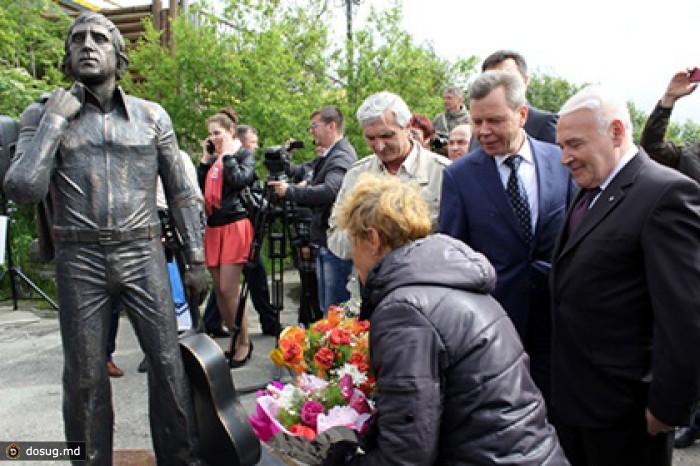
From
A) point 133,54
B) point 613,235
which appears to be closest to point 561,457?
point 613,235

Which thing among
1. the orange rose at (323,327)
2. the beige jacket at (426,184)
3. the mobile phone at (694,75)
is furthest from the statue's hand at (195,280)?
the mobile phone at (694,75)

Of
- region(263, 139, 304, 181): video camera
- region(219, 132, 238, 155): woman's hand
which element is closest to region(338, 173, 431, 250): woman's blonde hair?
region(263, 139, 304, 181): video camera

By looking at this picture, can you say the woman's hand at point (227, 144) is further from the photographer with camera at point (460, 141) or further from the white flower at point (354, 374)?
the white flower at point (354, 374)

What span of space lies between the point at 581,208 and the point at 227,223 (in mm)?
→ 3655

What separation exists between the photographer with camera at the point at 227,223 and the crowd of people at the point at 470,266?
1.98 meters

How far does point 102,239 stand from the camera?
279cm

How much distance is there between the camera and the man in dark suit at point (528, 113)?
123 inches

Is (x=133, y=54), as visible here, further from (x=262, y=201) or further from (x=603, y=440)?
(x=603, y=440)

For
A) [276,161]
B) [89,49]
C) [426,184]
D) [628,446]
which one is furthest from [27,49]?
[628,446]

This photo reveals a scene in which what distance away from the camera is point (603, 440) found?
2064 mm

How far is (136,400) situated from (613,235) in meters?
3.87

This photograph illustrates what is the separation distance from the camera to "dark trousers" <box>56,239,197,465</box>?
278 centimetres

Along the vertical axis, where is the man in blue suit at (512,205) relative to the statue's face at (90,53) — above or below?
below

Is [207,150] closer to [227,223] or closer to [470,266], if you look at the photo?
[227,223]
